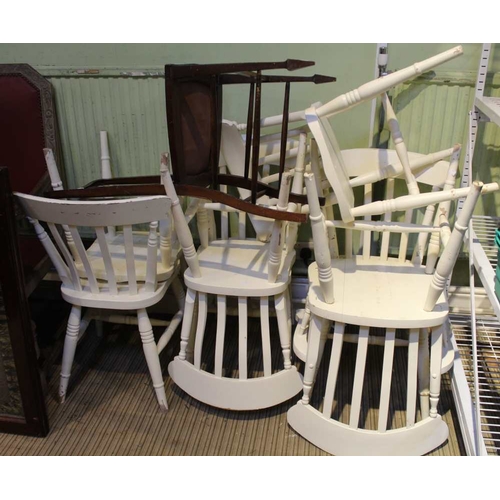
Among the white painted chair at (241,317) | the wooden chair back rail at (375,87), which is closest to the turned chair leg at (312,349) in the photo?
the white painted chair at (241,317)

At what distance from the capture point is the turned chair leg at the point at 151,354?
1597 mm

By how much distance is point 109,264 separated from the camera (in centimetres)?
148

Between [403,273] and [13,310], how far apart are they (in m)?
1.13

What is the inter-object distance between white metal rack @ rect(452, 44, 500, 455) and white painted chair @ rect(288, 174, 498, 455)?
0.30ft

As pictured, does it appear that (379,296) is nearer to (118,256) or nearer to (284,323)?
(284,323)

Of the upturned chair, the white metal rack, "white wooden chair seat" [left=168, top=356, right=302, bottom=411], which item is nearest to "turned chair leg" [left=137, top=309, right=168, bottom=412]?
"white wooden chair seat" [left=168, top=356, right=302, bottom=411]

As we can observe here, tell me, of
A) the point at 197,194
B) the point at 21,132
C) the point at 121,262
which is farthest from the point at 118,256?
the point at 21,132

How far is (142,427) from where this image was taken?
5.26ft

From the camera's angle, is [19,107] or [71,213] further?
[19,107]

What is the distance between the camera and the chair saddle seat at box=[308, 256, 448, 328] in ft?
4.47

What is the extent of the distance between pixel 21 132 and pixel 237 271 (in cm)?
96
